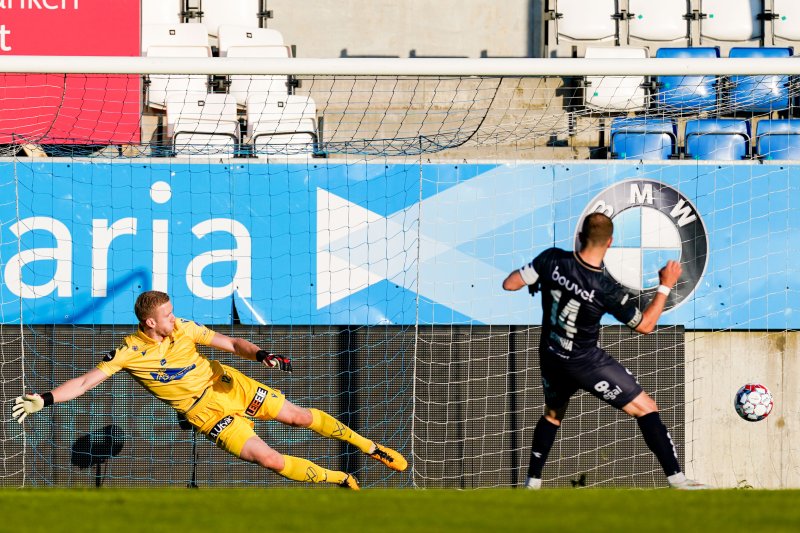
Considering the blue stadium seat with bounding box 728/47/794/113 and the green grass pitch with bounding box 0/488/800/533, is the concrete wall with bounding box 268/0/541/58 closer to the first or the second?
the blue stadium seat with bounding box 728/47/794/113

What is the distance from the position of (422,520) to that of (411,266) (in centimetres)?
412

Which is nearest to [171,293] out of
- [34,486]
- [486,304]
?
[34,486]

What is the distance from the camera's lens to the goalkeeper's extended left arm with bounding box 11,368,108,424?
6.44 m

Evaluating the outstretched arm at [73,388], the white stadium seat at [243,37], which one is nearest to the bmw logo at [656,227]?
the white stadium seat at [243,37]

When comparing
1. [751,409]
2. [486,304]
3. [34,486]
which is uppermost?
[486,304]

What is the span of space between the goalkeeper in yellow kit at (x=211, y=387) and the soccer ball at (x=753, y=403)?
2590 mm

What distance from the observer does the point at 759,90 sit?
997cm

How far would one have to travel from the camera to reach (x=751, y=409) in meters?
8.20

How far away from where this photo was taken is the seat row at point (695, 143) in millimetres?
9695

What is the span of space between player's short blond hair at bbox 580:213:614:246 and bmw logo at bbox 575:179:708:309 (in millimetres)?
2265

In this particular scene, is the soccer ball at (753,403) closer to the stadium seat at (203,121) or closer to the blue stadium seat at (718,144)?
the blue stadium seat at (718,144)

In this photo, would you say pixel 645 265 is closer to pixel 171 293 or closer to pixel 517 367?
pixel 517 367

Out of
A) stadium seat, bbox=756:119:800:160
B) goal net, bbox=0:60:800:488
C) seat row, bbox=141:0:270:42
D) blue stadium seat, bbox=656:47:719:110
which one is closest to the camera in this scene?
goal net, bbox=0:60:800:488

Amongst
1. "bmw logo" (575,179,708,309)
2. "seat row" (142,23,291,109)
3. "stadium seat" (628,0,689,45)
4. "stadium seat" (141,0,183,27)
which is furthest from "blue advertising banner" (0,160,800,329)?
"stadium seat" (628,0,689,45)
